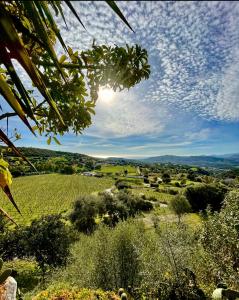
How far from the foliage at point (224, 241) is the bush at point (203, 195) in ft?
114

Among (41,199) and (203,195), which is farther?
(41,199)

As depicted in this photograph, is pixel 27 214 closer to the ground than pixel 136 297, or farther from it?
closer to the ground

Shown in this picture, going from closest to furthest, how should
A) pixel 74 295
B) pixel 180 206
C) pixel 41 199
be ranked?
pixel 74 295, pixel 180 206, pixel 41 199

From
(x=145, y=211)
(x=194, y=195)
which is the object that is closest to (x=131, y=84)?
(x=194, y=195)

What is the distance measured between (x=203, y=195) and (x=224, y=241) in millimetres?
36324

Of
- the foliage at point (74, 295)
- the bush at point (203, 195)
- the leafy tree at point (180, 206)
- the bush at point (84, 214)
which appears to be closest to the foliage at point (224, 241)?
the foliage at point (74, 295)

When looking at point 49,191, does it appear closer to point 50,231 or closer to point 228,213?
point 50,231

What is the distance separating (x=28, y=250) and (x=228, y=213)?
15.8 m

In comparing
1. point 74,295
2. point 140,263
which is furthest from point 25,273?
point 74,295

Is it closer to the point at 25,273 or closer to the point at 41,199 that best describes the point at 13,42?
the point at 25,273

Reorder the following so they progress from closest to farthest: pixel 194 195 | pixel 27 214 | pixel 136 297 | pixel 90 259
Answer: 1. pixel 136 297
2. pixel 90 259
3. pixel 194 195
4. pixel 27 214

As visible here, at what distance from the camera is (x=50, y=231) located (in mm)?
20062

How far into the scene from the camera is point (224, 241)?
10156 mm

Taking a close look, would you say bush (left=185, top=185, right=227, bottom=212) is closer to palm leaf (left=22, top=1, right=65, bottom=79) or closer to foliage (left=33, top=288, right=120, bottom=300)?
foliage (left=33, top=288, right=120, bottom=300)
